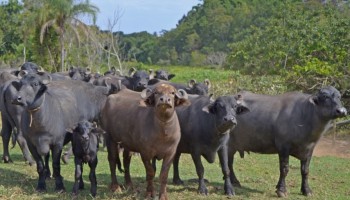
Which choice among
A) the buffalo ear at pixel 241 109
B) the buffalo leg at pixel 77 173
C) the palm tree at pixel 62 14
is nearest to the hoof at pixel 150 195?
the buffalo leg at pixel 77 173

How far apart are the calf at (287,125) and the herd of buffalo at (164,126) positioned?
0.6 inches

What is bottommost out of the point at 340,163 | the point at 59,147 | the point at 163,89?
the point at 340,163

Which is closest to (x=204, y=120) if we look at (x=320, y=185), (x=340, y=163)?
(x=320, y=185)

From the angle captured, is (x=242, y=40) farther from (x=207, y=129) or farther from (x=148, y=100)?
(x=148, y=100)

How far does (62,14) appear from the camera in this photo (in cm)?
3272

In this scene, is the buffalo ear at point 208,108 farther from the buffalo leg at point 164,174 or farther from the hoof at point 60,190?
the hoof at point 60,190

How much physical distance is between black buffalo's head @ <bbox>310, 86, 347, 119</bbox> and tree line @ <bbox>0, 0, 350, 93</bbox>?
10038mm

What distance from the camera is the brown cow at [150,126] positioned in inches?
279

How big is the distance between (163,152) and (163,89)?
907 mm

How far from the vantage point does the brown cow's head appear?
684cm

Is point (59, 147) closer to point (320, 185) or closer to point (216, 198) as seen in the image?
point (216, 198)

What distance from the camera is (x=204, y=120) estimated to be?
8508mm

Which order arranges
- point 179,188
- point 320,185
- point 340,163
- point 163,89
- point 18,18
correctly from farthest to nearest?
point 18,18 → point 340,163 → point 320,185 → point 179,188 → point 163,89

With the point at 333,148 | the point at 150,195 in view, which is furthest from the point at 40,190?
the point at 333,148
